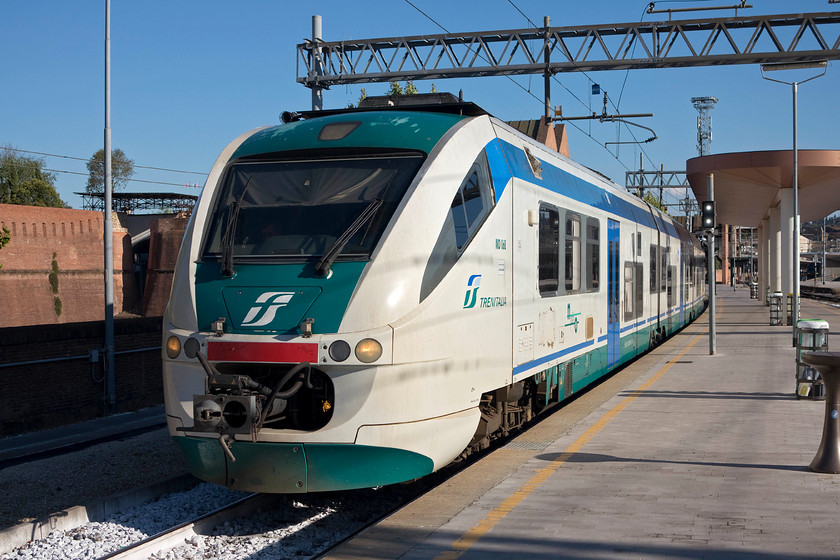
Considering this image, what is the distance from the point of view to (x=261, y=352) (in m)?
6.23

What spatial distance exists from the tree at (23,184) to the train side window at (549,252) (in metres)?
82.1

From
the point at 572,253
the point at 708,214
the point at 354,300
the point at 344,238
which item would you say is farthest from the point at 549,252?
the point at 708,214

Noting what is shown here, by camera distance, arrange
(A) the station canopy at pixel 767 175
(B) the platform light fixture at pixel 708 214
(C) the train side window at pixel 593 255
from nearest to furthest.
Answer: (C) the train side window at pixel 593 255 < (B) the platform light fixture at pixel 708 214 < (A) the station canopy at pixel 767 175

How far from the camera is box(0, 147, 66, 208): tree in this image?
82.1 meters

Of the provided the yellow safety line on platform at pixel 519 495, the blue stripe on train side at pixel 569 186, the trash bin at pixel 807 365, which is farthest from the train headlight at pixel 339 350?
the trash bin at pixel 807 365

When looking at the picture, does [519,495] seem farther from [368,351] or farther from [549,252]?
[549,252]

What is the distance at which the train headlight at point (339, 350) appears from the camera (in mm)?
6113

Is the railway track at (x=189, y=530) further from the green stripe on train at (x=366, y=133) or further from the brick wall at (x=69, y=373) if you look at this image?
the brick wall at (x=69, y=373)

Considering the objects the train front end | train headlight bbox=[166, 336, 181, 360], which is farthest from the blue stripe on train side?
train headlight bbox=[166, 336, 181, 360]

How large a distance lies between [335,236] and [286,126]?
5.43ft

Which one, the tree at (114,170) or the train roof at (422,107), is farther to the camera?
the tree at (114,170)

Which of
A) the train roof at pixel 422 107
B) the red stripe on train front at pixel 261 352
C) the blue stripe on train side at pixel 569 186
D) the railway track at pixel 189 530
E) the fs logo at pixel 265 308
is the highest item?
the train roof at pixel 422 107

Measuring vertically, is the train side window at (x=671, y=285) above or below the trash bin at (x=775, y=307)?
above

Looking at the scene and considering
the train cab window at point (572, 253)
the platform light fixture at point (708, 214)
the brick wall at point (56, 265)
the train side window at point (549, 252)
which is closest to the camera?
the train side window at point (549, 252)
